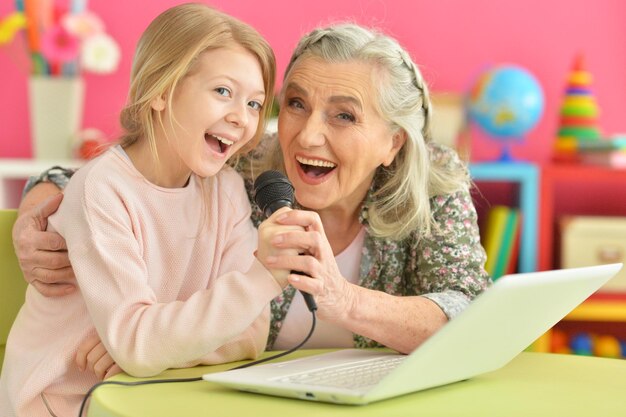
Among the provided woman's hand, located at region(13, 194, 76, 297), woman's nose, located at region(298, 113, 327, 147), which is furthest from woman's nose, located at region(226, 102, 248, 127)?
woman's hand, located at region(13, 194, 76, 297)

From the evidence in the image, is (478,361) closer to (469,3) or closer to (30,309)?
(30,309)

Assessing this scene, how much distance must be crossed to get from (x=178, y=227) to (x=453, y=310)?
0.49m

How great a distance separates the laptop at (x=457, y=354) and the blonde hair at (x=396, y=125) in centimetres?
47

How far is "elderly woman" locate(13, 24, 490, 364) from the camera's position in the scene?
1.72 m

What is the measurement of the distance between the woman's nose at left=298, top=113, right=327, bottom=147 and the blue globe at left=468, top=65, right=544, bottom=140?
1.76 metres

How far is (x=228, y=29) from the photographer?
147 cm

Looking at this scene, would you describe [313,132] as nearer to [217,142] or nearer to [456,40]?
[217,142]

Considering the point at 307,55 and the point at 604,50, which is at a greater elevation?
the point at 604,50

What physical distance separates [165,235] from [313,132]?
37 cm

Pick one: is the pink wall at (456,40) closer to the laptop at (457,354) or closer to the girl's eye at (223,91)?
the girl's eye at (223,91)

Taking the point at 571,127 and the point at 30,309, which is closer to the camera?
the point at 30,309

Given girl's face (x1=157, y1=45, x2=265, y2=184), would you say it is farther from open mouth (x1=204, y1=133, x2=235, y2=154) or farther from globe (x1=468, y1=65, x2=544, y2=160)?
globe (x1=468, y1=65, x2=544, y2=160)

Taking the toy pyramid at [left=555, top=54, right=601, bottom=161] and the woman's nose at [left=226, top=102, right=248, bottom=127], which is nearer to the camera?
the woman's nose at [left=226, top=102, right=248, bottom=127]

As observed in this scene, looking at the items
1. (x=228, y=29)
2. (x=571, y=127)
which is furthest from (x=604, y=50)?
(x=228, y=29)
